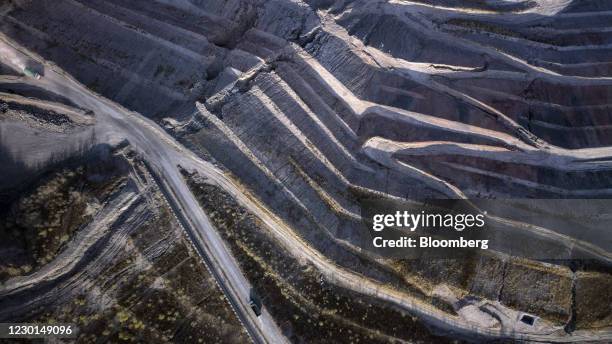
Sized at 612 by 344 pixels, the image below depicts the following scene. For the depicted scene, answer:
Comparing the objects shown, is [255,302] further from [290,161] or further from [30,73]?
[30,73]

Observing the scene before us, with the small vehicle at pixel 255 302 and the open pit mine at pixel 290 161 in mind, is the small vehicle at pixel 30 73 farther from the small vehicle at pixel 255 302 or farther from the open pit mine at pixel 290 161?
the small vehicle at pixel 255 302

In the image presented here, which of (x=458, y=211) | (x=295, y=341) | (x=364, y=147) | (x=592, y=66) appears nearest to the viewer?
(x=295, y=341)

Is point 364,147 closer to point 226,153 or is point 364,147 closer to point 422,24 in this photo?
point 226,153

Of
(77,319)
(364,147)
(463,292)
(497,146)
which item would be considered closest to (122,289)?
(77,319)

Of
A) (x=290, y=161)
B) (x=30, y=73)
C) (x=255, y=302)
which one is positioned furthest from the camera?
(x=30, y=73)

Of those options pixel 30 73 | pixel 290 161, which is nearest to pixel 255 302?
pixel 290 161

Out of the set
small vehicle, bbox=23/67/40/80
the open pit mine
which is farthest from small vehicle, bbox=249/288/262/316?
small vehicle, bbox=23/67/40/80
